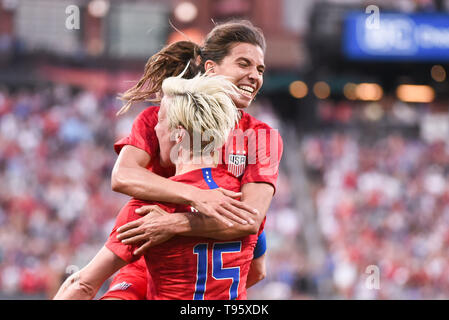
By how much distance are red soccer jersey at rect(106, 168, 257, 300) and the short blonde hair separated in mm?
199

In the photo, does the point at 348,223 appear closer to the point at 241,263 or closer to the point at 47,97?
the point at 47,97

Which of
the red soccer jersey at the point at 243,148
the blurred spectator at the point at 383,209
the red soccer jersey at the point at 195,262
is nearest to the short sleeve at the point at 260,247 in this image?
the red soccer jersey at the point at 243,148

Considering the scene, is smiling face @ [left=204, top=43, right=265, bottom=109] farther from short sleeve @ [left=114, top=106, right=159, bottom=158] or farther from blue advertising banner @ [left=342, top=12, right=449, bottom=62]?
blue advertising banner @ [left=342, top=12, right=449, bottom=62]

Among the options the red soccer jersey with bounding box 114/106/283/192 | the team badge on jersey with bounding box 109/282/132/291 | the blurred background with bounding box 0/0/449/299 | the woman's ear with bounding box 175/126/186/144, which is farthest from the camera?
the blurred background with bounding box 0/0/449/299

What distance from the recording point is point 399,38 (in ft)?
62.5

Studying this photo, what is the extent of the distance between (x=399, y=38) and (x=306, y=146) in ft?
14.3

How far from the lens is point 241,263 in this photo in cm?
280

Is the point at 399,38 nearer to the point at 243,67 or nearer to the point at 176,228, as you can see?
the point at 243,67

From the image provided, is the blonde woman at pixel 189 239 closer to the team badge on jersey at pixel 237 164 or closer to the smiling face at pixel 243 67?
the team badge on jersey at pixel 237 164

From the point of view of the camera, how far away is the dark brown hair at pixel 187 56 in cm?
328

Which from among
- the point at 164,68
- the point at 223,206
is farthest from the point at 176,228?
the point at 164,68

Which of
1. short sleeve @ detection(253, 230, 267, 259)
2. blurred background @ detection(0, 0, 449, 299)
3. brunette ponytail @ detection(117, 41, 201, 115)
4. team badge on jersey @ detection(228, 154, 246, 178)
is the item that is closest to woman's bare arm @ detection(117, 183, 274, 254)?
team badge on jersey @ detection(228, 154, 246, 178)

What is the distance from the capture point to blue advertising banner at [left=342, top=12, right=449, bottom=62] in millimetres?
18625

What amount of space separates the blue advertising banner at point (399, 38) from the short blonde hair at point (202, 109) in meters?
16.7
